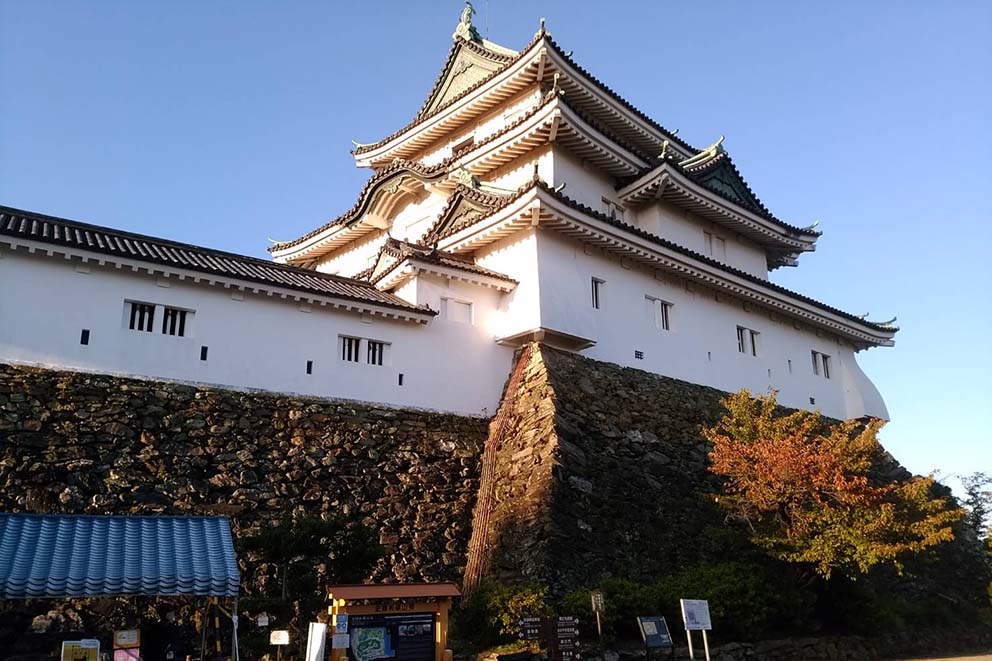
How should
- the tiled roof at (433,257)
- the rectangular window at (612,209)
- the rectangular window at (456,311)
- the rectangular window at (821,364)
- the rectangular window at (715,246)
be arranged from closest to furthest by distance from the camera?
the tiled roof at (433,257) → the rectangular window at (456,311) → the rectangular window at (612,209) → the rectangular window at (715,246) → the rectangular window at (821,364)

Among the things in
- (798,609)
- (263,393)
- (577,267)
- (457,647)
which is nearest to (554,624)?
(457,647)

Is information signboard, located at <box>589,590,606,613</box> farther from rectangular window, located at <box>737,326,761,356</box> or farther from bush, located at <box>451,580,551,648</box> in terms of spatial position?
rectangular window, located at <box>737,326,761,356</box>

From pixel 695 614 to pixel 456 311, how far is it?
29.4ft

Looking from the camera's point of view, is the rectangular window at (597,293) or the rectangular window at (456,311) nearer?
the rectangular window at (456,311)

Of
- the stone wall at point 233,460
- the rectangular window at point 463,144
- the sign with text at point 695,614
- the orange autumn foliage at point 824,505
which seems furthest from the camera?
the rectangular window at point 463,144

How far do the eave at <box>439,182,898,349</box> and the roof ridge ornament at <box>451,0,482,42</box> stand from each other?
12.3 metres

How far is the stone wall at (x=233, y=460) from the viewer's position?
1193cm

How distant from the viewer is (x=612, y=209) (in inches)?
901

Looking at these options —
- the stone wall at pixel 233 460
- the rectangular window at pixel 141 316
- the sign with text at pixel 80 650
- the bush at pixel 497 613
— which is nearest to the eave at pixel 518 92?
the stone wall at pixel 233 460

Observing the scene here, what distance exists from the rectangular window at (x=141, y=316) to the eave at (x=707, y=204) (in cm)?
1384

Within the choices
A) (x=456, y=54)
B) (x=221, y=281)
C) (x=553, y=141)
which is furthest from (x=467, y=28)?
(x=221, y=281)

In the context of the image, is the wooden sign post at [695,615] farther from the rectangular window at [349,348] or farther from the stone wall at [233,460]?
the rectangular window at [349,348]

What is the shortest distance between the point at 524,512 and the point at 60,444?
764 cm

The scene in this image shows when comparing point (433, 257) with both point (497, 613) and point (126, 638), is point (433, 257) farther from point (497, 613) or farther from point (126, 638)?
point (126, 638)
